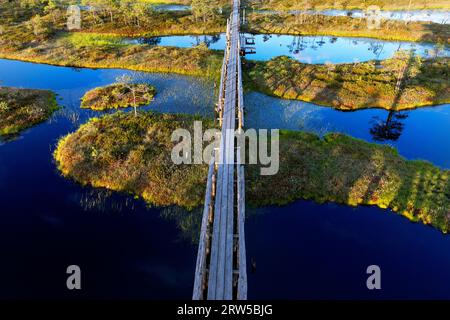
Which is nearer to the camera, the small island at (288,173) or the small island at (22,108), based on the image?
the small island at (288,173)

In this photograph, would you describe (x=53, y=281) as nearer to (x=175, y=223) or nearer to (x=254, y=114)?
(x=175, y=223)

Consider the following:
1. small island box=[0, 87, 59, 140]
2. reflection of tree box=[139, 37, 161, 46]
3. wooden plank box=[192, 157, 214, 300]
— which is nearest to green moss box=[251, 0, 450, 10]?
reflection of tree box=[139, 37, 161, 46]

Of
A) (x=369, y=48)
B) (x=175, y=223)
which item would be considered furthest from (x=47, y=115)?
(x=369, y=48)

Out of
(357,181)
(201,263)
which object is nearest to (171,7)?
(357,181)

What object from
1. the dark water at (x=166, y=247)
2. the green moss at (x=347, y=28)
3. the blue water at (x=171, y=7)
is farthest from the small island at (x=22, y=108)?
the blue water at (x=171, y=7)

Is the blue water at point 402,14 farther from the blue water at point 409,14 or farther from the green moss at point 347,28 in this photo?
the green moss at point 347,28
